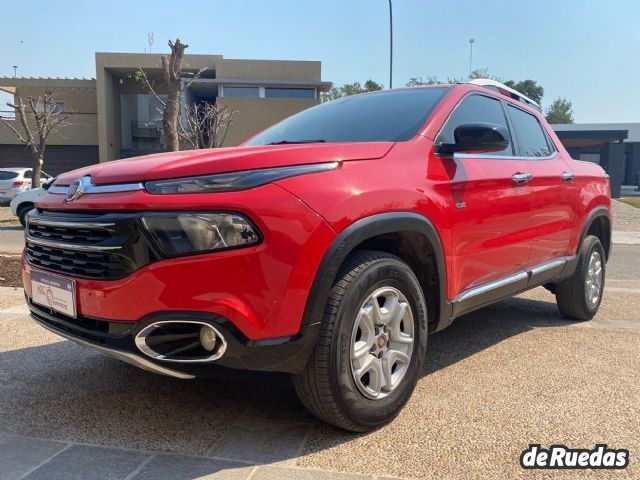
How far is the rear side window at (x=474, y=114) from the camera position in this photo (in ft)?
10.7

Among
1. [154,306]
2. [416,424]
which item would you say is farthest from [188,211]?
[416,424]

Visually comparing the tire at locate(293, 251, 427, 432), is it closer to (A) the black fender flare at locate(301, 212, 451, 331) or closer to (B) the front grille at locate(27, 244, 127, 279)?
(A) the black fender flare at locate(301, 212, 451, 331)

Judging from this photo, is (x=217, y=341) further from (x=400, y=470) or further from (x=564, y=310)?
(x=564, y=310)

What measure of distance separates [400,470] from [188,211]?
138 cm

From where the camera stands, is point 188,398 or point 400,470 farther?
point 188,398

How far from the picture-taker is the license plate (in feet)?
8.13

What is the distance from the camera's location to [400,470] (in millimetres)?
2309

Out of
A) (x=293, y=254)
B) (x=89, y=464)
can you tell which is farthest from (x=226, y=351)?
(x=89, y=464)

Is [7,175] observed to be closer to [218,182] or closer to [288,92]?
[288,92]

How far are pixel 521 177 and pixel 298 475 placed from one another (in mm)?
2421

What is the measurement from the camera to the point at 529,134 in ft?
14.2

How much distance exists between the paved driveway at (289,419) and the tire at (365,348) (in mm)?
167

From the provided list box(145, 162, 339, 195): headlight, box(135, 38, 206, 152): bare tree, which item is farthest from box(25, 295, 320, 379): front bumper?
box(135, 38, 206, 152): bare tree

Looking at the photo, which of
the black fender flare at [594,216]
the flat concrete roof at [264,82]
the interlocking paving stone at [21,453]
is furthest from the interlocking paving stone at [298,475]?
the flat concrete roof at [264,82]
